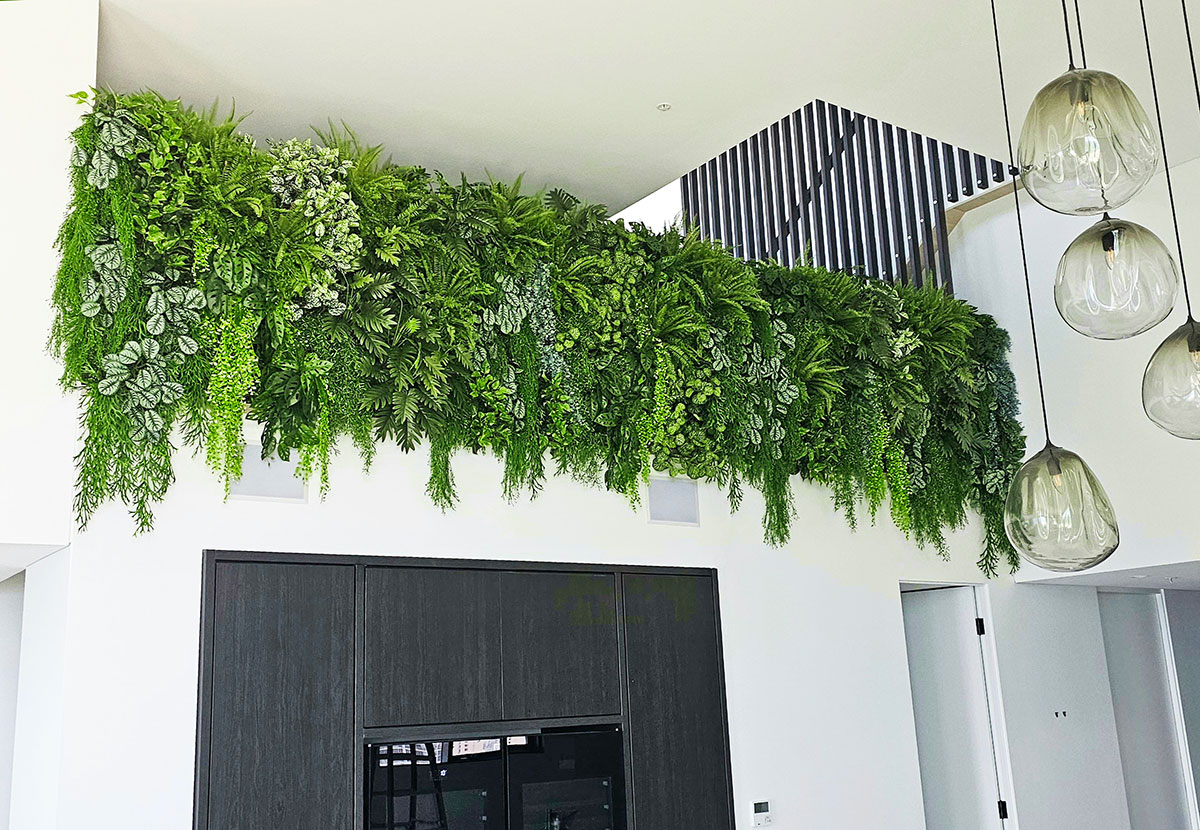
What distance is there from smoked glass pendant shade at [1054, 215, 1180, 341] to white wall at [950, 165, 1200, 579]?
4048 millimetres

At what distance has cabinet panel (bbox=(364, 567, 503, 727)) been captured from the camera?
4.46 metres

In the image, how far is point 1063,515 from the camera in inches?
112

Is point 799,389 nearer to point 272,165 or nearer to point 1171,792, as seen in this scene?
point 272,165

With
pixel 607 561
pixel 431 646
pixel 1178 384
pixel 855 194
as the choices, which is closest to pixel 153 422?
pixel 431 646

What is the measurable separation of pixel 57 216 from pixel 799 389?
3640 millimetres

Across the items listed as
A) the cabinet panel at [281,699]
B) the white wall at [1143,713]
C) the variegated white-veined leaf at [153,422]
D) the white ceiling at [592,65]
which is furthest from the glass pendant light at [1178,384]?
the white wall at [1143,713]

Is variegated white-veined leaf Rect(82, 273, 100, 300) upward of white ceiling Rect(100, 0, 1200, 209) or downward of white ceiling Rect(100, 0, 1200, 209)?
downward

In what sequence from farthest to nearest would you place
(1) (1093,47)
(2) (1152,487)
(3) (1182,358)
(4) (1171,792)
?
(4) (1171,792) → (2) (1152,487) → (1) (1093,47) → (3) (1182,358)

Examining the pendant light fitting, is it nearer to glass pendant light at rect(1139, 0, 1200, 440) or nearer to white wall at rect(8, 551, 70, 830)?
glass pendant light at rect(1139, 0, 1200, 440)

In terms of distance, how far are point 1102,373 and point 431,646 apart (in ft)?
14.9

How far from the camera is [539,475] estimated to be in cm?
509

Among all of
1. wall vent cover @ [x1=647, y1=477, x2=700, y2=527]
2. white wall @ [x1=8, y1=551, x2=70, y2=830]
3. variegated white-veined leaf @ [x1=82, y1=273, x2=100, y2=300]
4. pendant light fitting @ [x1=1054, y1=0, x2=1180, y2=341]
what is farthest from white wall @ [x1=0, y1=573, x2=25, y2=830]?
pendant light fitting @ [x1=1054, y1=0, x2=1180, y2=341]

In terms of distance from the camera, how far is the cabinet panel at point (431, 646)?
14.6 feet

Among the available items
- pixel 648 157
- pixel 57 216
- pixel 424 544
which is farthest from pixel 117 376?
pixel 648 157
